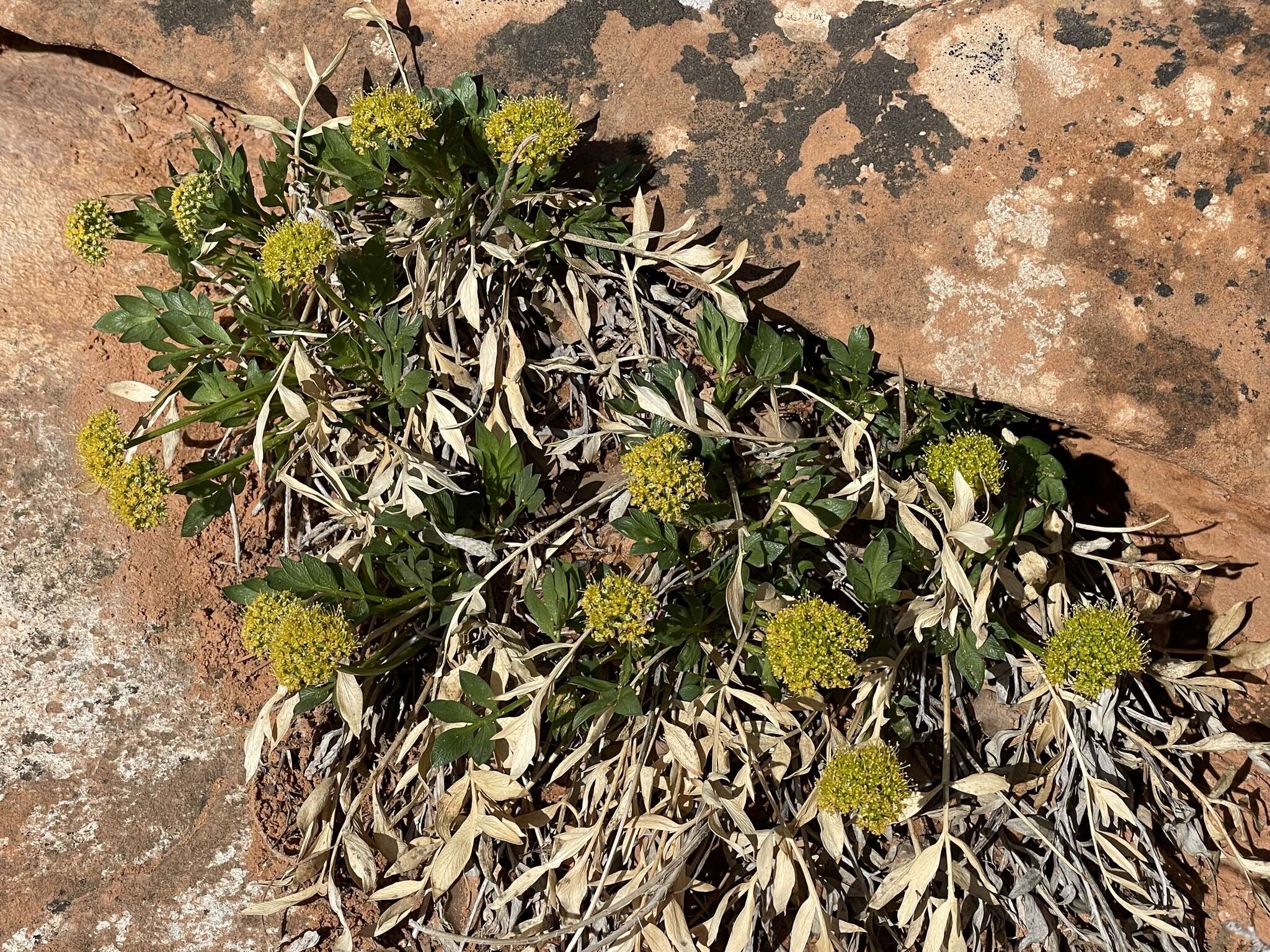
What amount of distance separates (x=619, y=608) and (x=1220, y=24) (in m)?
2.01

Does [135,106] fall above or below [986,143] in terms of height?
above

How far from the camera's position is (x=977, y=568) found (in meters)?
2.27

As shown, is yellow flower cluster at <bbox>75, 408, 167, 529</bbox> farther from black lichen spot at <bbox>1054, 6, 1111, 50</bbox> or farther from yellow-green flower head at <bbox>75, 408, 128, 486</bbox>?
black lichen spot at <bbox>1054, 6, 1111, 50</bbox>

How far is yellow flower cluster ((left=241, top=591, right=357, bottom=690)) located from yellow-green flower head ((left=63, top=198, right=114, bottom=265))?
3.55 feet

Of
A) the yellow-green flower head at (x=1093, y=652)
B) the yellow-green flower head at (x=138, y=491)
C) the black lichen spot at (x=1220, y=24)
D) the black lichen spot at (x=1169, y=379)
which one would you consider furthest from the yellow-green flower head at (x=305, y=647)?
the black lichen spot at (x=1220, y=24)

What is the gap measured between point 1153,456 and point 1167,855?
1142mm

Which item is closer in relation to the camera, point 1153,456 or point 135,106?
point 1153,456

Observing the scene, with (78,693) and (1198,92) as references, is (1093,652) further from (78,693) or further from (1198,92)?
(78,693)

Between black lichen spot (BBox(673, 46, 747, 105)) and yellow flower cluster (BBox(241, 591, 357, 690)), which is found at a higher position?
black lichen spot (BBox(673, 46, 747, 105))

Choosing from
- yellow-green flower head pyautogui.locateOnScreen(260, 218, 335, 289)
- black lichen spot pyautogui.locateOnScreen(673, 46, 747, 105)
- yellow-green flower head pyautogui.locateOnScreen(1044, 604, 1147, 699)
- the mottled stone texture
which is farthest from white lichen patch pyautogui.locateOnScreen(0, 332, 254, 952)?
yellow-green flower head pyautogui.locateOnScreen(1044, 604, 1147, 699)

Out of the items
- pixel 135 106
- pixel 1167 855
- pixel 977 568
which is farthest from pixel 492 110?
pixel 1167 855

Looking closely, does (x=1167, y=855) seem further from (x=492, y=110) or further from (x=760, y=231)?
(x=492, y=110)

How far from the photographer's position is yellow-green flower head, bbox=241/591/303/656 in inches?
80.6

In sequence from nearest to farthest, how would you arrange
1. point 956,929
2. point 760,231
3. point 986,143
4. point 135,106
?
point 956,929 < point 986,143 < point 760,231 < point 135,106
